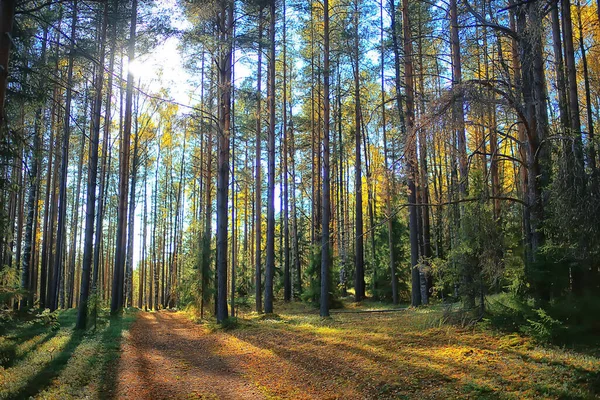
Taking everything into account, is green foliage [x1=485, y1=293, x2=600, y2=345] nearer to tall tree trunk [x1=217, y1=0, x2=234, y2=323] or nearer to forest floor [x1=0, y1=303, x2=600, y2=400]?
forest floor [x1=0, y1=303, x2=600, y2=400]

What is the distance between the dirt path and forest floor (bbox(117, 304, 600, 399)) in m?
0.02

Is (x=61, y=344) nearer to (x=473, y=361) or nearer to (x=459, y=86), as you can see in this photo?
(x=473, y=361)

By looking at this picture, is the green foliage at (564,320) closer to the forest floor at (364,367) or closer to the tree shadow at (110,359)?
the forest floor at (364,367)

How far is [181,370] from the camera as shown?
691cm

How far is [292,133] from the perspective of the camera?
2148 cm

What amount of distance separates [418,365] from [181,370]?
4130mm

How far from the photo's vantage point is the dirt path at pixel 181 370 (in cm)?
557

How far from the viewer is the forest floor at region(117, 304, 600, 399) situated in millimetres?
4763

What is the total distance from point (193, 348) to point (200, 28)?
887 cm

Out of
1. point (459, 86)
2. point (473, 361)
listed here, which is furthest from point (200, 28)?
point (473, 361)

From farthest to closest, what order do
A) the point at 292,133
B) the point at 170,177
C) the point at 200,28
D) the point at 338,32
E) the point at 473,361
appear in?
the point at 170,177
the point at 292,133
the point at 338,32
the point at 200,28
the point at 473,361

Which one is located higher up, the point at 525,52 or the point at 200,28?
the point at 200,28

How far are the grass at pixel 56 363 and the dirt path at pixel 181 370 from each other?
32cm

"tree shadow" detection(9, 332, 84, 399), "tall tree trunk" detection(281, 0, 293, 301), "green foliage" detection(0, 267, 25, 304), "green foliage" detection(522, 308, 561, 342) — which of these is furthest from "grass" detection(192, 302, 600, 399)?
"tall tree trunk" detection(281, 0, 293, 301)
